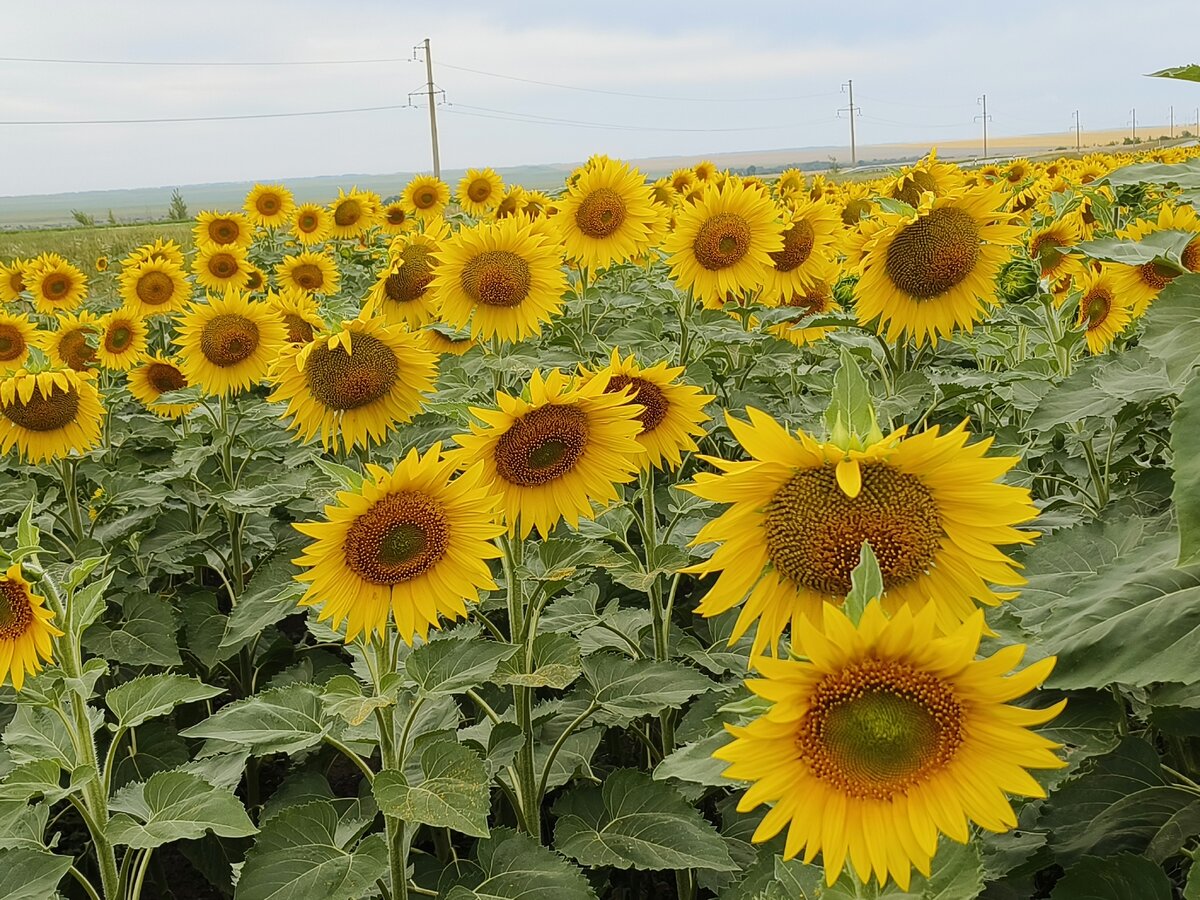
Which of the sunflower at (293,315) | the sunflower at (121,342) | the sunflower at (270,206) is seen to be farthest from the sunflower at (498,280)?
the sunflower at (270,206)

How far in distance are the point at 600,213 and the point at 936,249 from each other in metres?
2.25

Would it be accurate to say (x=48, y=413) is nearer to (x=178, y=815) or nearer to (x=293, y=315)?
(x=293, y=315)

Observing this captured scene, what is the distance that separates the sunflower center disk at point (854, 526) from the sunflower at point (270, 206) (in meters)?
9.81

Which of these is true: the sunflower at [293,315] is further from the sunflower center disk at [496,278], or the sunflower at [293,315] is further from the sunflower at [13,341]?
the sunflower at [13,341]

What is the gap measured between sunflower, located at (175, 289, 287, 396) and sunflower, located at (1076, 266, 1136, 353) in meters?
3.56

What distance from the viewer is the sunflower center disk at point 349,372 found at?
10.5 ft

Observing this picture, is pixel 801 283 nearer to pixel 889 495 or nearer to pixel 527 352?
pixel 527 352

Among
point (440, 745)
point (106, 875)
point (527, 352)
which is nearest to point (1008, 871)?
point (440, 745)

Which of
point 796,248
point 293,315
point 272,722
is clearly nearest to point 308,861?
point 272,722

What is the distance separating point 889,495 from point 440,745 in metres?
1.13

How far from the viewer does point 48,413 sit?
4.02 m

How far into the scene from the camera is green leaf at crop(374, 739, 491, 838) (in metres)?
1.82

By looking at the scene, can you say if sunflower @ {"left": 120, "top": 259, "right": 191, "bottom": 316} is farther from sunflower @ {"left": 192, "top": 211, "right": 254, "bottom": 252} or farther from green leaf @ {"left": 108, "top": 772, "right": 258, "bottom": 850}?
green leaf @ {"left": 108, "top": 772, "right": 258, "bottom": 850}

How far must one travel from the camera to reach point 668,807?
2.24 metres
